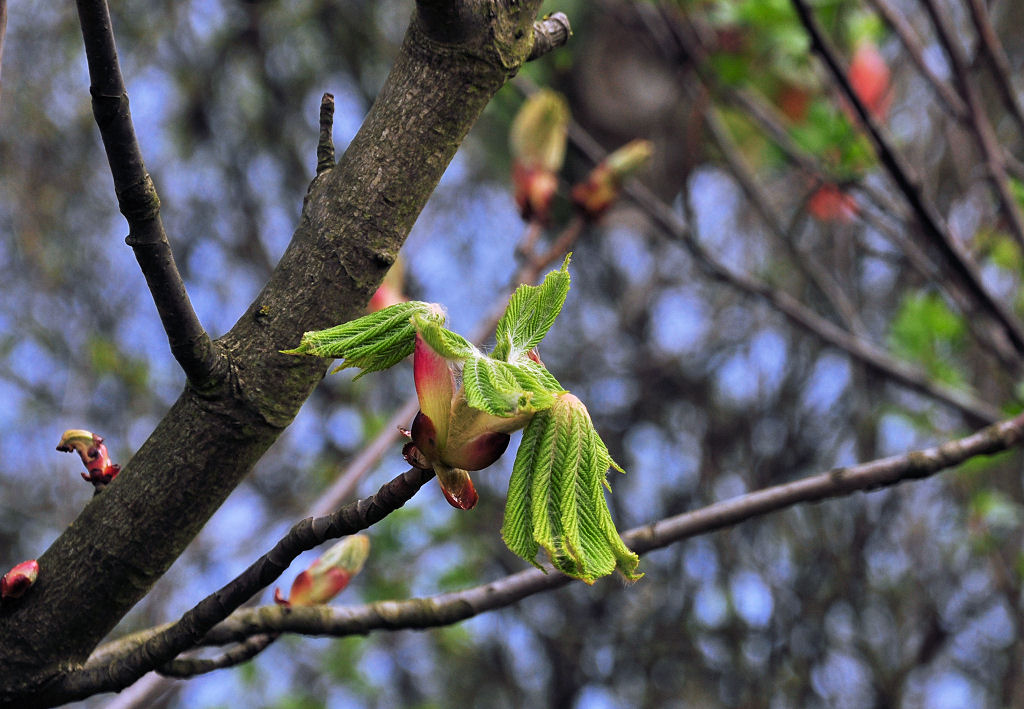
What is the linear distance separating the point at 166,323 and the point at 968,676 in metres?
3.10

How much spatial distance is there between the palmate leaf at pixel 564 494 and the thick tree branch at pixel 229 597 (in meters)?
0.06

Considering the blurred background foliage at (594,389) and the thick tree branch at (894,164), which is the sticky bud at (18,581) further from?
the blurred background foliage at (594,389)

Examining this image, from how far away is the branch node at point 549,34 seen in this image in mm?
674

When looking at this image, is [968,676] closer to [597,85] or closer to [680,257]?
[680,257]

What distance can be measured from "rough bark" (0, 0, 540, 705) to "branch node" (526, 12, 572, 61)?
57 mm

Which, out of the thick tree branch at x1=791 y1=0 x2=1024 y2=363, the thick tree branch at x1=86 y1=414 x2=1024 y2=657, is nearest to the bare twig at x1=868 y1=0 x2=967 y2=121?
the thick tree branch at x1=791 y1=0 x2=1024 y2=363

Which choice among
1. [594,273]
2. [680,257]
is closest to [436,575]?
[594,273]

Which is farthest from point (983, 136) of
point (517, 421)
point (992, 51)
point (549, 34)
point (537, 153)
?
point (517, 421)

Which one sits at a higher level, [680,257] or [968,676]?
[680,257]

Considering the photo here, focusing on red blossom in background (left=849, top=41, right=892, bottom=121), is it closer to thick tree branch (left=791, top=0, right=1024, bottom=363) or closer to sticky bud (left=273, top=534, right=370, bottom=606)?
thick tree branch (left=791, top=0, right=1024, bottom=363)

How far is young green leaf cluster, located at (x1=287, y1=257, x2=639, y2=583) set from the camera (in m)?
0.46

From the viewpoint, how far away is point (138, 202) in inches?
21.4

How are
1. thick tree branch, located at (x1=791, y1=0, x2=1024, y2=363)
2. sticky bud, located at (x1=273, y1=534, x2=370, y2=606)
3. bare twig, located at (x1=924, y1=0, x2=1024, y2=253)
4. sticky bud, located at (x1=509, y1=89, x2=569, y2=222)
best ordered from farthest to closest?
sticky bud, located at (x1=509, y1=89, x2=569, y2=222) < bare twig, located at (x1=924, y1=0, x2=1024, y2=253) < thick tree branch, located at (x1=791, y1=0, x2=1024, y2=363) < sticky bud, located at (x1=273, y1=534, x2=370, y2=606)

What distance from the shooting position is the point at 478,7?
59 centimetres
